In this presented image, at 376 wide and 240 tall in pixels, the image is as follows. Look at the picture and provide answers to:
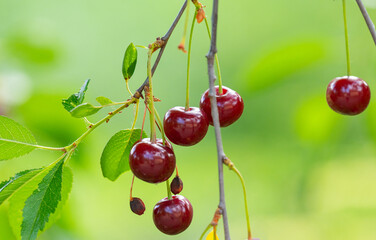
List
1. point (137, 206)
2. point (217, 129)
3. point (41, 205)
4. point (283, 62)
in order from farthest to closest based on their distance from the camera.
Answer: point (283, 62) < point (137, 206) < point (41, 205) < point (217, 129)

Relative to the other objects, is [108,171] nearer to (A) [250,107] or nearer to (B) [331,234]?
(B) [331,234]

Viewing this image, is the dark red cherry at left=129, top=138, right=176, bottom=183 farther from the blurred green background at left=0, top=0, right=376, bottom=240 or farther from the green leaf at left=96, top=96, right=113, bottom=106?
the blurred green background at left=0, top=0, right=376, bottom=240

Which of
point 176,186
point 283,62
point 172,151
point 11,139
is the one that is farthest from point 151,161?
point 283,62

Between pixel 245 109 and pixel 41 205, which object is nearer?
pixel 41 205

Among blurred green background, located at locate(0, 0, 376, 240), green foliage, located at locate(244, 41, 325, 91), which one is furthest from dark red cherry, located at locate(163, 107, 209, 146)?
green foliage, located at locate(244, 41, 325, 91)

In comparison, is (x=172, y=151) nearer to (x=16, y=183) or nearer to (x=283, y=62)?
(x=16, y=183)

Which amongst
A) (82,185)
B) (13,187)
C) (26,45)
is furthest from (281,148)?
(13,187)

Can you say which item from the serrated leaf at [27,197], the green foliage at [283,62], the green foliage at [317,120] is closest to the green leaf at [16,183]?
the serrated leaf at [27,197]
